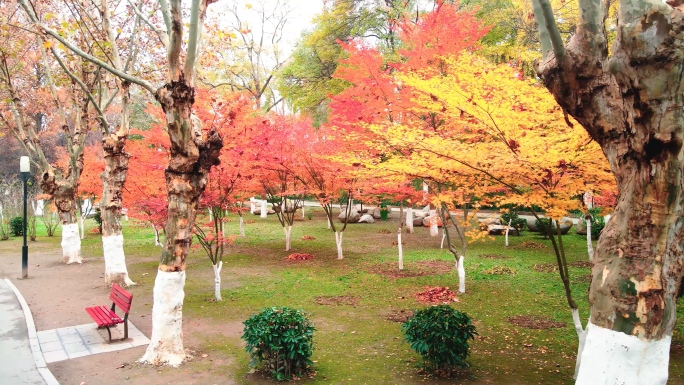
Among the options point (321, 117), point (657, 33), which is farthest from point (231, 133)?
point (321, 117)

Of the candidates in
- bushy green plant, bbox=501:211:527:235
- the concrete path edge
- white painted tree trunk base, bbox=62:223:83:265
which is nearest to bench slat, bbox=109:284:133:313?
the concrete path edge

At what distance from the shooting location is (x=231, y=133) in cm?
1263

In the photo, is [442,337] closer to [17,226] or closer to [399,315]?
[399,315]

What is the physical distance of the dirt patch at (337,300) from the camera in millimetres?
9547

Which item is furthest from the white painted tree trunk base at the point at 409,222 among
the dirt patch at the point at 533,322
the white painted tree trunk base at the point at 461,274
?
the dirt patch at the point at 533,322

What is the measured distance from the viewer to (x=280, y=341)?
5.48m

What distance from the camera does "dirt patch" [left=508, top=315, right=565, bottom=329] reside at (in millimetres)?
7985

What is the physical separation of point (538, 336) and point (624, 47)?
227 inches

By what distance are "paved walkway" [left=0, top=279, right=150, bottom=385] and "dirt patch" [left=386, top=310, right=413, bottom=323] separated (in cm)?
435

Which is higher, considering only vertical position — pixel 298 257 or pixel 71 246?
pixel 71 246

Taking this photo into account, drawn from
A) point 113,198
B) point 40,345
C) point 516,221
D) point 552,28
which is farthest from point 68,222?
point 516,221

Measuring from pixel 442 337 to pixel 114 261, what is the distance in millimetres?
8727

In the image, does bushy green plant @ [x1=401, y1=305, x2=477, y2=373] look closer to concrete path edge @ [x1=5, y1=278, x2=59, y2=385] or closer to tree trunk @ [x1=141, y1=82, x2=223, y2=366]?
tree trunk @ [x1=141, y1=82, x2=223, y2=366]

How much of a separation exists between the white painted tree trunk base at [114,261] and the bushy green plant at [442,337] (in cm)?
814
